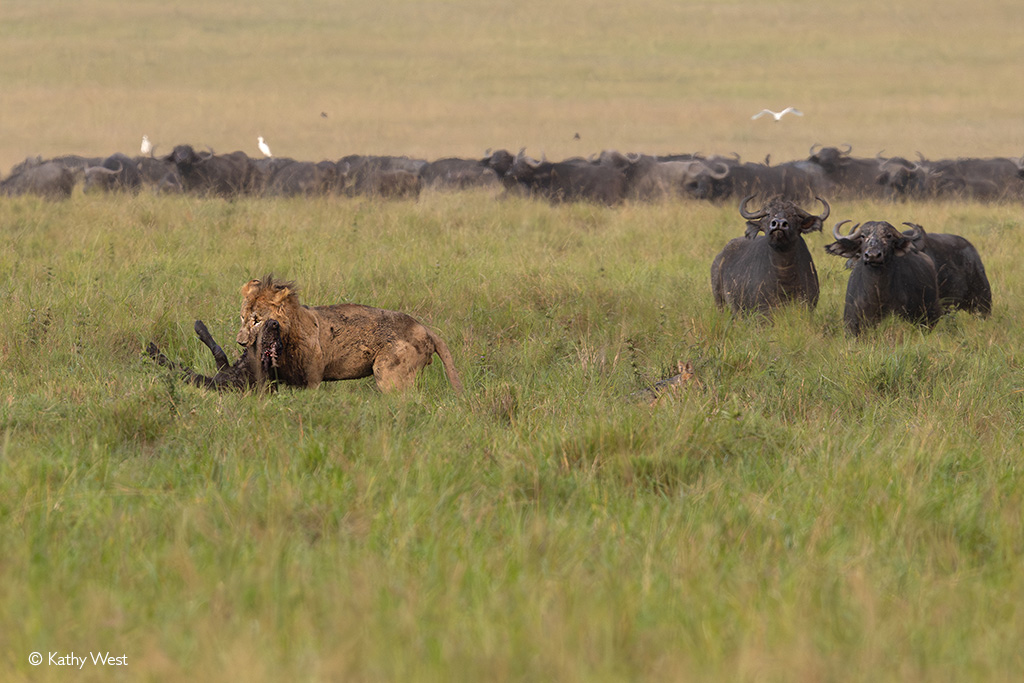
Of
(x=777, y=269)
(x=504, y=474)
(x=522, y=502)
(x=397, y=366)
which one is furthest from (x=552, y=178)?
(x=522, y=502)

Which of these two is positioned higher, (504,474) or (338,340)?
(338,340)

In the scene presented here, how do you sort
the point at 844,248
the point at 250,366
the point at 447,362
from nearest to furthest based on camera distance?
the point at 250,366 → the point at 447,362 → the point at 844,248

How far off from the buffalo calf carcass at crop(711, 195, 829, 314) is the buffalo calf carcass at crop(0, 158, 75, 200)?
17300 millimetres

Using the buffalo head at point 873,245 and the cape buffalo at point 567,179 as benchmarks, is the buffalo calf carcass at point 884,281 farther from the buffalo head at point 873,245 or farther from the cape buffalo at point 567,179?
the cape buffalo at point 567,179

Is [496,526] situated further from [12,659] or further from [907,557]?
[12,659]

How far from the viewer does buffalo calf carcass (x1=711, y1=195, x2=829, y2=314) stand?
367 inches

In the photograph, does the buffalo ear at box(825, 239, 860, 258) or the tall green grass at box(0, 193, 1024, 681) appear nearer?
the tall green grass at box(0, 193, 1024, 681)

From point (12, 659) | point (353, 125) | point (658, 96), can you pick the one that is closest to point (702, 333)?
point (12, 659)

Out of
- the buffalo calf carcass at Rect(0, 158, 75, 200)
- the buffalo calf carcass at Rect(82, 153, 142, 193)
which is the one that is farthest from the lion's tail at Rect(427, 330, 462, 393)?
the buffalo calf carcass at Rect(0, 158, 75, 200)

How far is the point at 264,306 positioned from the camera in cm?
538

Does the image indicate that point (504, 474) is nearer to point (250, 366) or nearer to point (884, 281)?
point (250, 366)

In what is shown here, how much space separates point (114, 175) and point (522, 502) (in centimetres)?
2491

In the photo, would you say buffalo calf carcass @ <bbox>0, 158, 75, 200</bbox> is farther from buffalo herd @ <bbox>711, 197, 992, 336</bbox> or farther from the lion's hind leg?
the lion's hind leg

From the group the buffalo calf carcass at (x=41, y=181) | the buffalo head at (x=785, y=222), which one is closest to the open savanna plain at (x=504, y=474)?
the buffalo head at (x=785, y=222)
